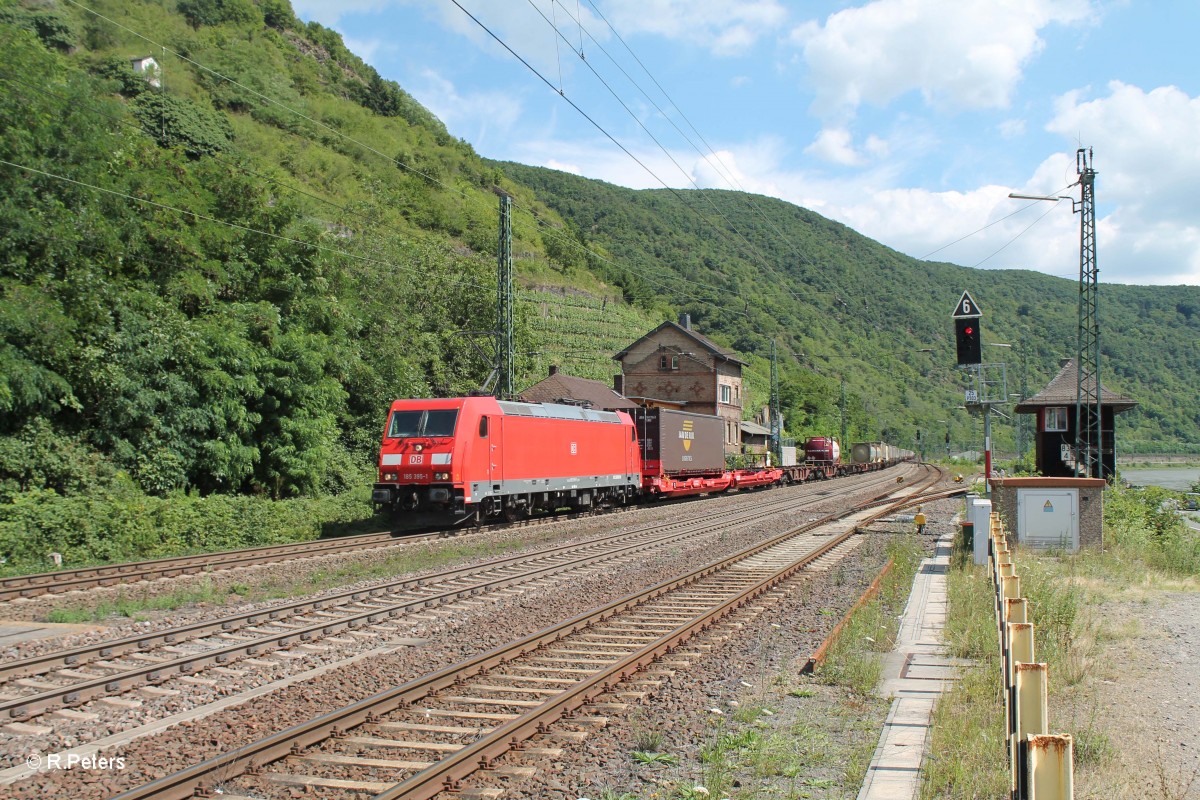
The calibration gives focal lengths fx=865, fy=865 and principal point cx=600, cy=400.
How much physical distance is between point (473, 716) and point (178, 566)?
32.6 ft

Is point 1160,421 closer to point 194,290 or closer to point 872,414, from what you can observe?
point 872,414

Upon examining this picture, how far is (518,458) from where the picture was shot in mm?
22359

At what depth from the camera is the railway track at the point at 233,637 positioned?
7570 millimetres

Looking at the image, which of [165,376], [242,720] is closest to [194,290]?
[165,376]

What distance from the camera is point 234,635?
9867 mm

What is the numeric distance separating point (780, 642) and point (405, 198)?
265ft

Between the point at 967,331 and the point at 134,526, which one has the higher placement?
the point at 967,331

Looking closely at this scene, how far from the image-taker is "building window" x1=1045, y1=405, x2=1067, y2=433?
34875mm

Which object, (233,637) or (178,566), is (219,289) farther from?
(233,637)

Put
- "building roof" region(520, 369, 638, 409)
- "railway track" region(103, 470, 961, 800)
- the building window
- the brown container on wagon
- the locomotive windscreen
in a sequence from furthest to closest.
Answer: "building roof" region(520, 369, 638, 409), the building window, the brown container on wagon, the locomotive windscreen, "railway track" region(103, 470, 961, 800)

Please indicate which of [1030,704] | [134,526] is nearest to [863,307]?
[134,526]

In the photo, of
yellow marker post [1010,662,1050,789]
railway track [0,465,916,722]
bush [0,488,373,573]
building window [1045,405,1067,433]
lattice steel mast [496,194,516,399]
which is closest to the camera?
yellow marker post [1010,662,1050,789]

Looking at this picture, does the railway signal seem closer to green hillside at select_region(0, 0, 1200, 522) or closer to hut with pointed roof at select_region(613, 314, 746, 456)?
green hillside at select_region(0, 0, 1200, 522)

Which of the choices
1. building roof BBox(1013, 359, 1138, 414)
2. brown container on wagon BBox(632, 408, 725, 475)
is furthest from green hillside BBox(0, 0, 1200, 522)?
building roof BBox(1013, 359, 1138, 414)
